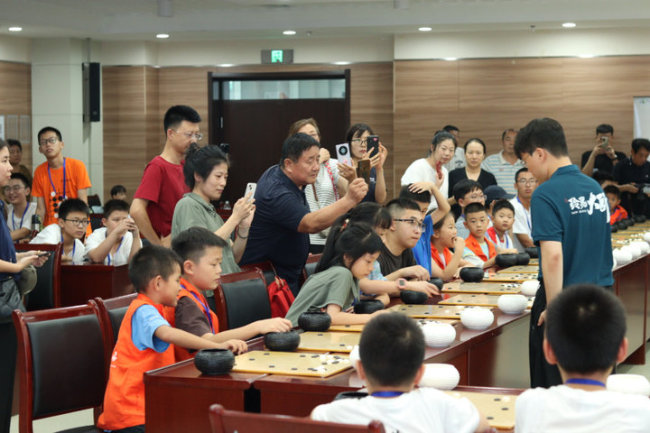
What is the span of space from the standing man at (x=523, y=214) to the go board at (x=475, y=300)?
7.21 feet

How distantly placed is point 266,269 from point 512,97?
669cm

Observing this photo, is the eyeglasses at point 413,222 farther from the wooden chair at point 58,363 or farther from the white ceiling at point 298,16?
the white ceiling at point 298,16

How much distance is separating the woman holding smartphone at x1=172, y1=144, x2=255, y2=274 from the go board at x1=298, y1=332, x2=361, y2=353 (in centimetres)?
92

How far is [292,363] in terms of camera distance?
273cm

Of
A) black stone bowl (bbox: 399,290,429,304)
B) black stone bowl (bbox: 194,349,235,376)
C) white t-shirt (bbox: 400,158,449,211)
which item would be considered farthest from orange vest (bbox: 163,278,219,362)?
white t-shirt (bbox: 400,158,449,211)

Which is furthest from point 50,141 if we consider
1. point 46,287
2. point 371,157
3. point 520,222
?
Answer: point 520,222

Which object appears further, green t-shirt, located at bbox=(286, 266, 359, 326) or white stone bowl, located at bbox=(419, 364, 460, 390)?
green t-shirt, located at bbox=(286, 266, 359, 326)

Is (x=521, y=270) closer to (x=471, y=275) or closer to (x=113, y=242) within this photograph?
(x=471, y=275)

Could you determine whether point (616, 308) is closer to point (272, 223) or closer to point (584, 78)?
point (272, 223)

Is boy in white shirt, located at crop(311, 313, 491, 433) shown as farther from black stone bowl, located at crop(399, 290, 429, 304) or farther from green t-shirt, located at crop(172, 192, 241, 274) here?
green t-shirt, located at crop(172, 192, 241, 274)

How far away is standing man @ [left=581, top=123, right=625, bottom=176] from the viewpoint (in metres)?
9.65

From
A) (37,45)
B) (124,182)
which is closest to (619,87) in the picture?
(124,182)

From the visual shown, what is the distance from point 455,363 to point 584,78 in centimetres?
764

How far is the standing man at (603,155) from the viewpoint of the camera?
380 inches
